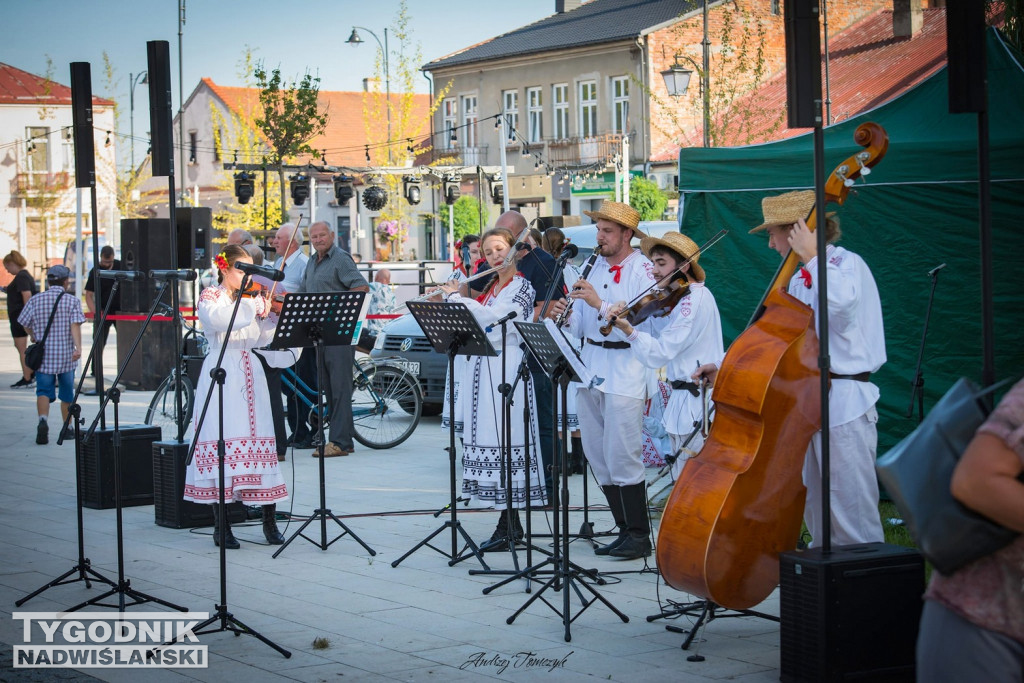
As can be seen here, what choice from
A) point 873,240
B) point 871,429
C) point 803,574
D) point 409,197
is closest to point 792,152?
point 873,240

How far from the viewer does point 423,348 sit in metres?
12.9

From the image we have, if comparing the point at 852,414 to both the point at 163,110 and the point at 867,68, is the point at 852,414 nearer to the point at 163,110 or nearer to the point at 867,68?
the point at 163,110

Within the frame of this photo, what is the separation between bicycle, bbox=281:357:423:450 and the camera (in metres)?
11.8

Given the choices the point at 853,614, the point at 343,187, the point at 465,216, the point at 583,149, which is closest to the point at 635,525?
the point at 853,614

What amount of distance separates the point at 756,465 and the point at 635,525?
2285mm

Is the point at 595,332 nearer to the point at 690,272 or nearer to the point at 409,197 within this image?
the point at 690,272

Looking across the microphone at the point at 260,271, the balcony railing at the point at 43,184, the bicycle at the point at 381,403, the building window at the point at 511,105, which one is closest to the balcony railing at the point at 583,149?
the building window at the point at 511,105

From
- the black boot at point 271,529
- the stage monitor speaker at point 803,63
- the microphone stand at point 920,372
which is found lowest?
the black boot at point 271,529

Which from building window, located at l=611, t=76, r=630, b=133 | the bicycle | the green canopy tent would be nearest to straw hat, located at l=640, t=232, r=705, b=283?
the green canopy tent

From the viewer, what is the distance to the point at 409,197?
2588 cm

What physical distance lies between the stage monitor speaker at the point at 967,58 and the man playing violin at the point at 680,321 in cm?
184

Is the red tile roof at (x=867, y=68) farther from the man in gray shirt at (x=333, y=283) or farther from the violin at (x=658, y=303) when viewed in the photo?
the violin at (x=658, y=303)

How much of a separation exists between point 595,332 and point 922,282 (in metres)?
2.81

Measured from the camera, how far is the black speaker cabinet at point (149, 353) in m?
16.1
